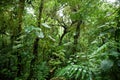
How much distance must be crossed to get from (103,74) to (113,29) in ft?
1.94

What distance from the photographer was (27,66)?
15.4ft

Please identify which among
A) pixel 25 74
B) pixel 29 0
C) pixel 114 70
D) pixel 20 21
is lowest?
pixel 25 74

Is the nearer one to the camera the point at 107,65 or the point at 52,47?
the point at 107,65

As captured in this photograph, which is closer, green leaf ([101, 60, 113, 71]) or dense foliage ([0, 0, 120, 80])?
green leaf ([101, 60, 113, 71])

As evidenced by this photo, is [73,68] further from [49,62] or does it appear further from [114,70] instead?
[49,62]

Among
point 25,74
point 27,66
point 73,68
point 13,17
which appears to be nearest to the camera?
point 73,68

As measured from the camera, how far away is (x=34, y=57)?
4605 millimetres

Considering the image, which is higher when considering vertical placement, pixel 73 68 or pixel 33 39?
pixel 33 39

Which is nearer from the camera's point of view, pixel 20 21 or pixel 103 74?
pixel 103 74

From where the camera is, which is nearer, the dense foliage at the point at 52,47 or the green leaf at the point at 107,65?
the green leaf at the point at 107,65

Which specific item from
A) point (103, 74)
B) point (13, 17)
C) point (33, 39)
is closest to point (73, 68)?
point (103, 74)

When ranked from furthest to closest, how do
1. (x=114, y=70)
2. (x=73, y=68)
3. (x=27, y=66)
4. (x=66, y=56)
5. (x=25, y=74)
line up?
(x=66, y=56) → (x=27, y=66) → (x=25, y=74) → (x=73, y=68) → (x=114, y=70)

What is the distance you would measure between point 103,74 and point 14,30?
8.67 feet


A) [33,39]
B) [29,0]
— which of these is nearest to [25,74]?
[33,39]
